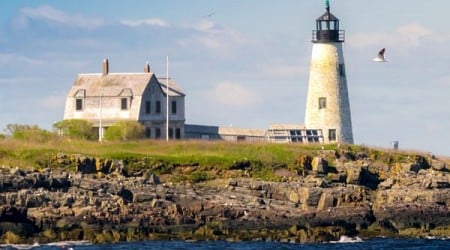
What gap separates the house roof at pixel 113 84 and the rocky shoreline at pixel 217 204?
13.0m

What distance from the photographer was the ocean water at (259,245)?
50406mm

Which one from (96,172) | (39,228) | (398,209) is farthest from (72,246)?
(398,209)

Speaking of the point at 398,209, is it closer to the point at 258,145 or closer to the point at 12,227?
the point at 258,145

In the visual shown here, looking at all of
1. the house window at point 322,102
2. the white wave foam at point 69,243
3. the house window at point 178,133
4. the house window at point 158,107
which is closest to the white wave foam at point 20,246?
the white wave foam at point 69,243

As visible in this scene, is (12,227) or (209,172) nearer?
(12,227)

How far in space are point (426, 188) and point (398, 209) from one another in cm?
295

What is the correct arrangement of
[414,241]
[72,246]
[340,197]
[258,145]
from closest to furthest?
[72,246], [414,241], [340,197], [258,145]

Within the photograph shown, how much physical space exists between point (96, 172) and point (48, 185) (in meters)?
5.17

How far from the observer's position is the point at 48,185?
5578cm

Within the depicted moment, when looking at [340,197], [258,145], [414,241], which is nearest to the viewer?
[414,241]

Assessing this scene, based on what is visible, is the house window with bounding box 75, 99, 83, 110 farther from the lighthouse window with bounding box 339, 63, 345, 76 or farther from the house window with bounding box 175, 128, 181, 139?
the lighthouse window with bounding box 339, 63, 345, 76

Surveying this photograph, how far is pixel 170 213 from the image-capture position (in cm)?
5578

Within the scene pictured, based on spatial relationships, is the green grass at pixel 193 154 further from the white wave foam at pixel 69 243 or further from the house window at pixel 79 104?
the white wave foam at pixel 69 243

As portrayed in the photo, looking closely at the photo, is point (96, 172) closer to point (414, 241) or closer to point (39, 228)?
point (39, 228)
